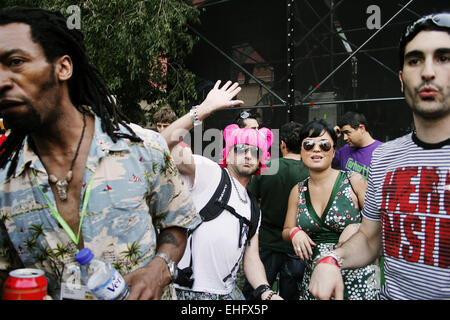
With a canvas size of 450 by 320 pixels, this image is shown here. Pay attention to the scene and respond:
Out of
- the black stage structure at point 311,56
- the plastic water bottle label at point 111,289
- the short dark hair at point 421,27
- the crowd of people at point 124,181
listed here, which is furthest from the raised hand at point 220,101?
the black stage structure at point 311,56

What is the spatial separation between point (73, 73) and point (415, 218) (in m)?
1.66

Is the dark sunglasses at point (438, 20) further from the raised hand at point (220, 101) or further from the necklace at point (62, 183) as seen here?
the necklace at point (62, 183)

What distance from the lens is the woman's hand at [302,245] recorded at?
265 centimetres

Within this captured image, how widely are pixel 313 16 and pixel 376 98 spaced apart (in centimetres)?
218

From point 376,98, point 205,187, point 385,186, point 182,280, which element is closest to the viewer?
point 385,186

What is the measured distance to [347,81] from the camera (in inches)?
271

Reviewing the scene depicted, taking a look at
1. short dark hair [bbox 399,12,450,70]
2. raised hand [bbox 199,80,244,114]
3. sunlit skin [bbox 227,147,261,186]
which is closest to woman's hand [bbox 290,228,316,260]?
sunlit skin [bbox 227,147,261,186]

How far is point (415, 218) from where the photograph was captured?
1.58 metres

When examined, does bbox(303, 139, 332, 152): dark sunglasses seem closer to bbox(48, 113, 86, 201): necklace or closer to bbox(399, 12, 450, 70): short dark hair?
bbox(399, 12, 450, 70): short dark hair

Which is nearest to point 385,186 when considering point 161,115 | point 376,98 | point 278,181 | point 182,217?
point 182,217

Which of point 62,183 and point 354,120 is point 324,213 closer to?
point 62,183

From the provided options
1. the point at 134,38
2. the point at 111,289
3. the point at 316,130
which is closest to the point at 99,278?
the point at 111,289

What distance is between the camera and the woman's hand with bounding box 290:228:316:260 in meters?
2.65
